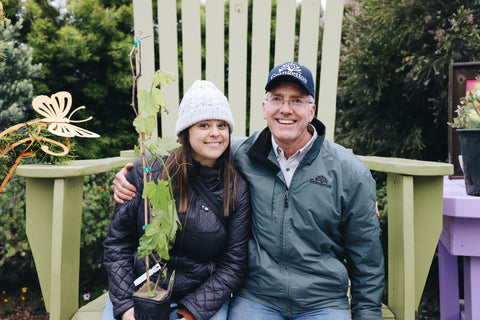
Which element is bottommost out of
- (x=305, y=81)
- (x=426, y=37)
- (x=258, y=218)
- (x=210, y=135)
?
(x=258, y=218)

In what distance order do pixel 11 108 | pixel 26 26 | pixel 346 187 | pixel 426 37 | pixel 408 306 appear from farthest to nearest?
pixel 26 26, pixel 426 37, pixel 11 108, pixel 346 187, pixel 408 306

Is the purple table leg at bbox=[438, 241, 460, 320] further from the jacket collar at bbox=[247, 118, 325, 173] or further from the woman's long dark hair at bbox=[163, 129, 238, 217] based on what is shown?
the woman's long dark hair at bbox=[163, 129, 238, 217]

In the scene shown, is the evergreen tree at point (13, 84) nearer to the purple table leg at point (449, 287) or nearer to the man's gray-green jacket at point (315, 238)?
the man's gray-green jacket at point (315, 238)

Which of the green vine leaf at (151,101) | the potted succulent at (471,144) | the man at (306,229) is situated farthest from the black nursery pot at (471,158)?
the green vine leaf at (151,101)

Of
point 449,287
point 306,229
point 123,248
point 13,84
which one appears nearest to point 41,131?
point 123,248

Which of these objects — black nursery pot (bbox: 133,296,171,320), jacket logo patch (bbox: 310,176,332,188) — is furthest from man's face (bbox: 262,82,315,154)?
black nursery pot (bbox: 133,296,171,320)

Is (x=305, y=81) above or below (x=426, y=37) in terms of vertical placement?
below

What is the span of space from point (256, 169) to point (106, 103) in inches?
116

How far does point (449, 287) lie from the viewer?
6.73ft

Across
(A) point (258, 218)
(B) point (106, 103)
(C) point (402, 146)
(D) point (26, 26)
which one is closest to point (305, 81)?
(A) point (258, 218)

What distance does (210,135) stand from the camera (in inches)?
58.6

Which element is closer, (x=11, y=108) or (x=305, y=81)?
(x=305, y=81)

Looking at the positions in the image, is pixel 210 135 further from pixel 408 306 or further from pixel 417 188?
pixel 408 306

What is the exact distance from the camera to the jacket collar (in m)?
1.50
